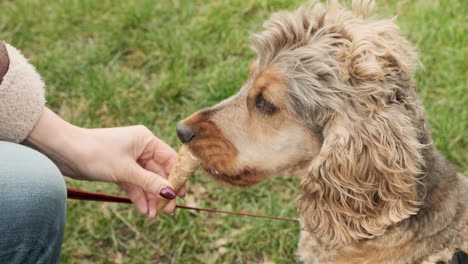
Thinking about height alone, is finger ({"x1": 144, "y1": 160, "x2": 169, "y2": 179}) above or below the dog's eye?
below

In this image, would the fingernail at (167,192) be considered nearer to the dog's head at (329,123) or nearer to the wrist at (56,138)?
the dog's head at (329,123)

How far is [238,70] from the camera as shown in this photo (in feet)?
16.0

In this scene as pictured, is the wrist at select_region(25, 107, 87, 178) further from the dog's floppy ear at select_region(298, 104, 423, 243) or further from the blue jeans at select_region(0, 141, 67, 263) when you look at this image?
the dog's floppy ear at select_region(298, 104, 423, 243)

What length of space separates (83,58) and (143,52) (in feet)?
1.75

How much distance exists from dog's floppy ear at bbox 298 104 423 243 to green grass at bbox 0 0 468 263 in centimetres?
109

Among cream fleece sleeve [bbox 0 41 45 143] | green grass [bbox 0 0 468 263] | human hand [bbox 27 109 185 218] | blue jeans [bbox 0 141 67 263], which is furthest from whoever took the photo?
green grass [bbox 0 0 468 263]

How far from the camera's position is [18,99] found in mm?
2799

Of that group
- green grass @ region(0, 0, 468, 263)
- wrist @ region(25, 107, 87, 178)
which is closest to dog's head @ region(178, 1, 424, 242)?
wrist @ region(25, 107, 87, 178)

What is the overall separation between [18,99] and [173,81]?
221 centimetres

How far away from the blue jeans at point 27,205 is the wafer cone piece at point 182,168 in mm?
701

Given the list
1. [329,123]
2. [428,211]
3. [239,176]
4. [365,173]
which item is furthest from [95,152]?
[428,211]

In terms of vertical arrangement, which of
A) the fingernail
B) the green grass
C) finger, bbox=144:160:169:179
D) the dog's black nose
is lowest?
the green grass

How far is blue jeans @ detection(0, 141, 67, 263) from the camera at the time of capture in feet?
7.95

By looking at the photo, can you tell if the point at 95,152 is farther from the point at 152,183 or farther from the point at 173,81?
the point at 173,81
